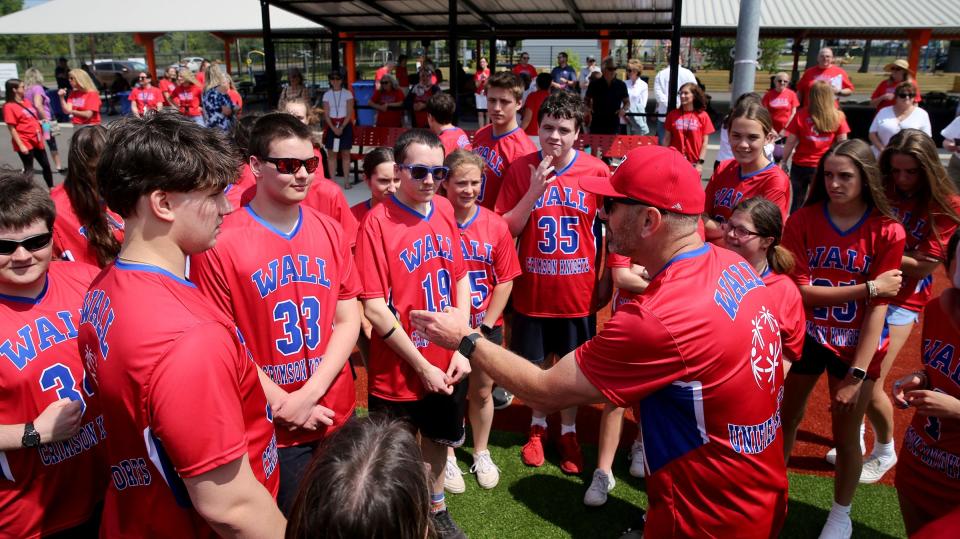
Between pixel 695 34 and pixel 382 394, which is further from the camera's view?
pixel 695 34

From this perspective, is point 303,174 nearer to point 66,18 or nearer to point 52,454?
point 52,454

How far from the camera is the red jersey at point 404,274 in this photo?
3312 millimetres

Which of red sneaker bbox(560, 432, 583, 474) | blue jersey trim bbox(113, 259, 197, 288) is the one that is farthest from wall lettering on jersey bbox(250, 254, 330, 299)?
red sneaker bbox(560, 432, 583, 474)

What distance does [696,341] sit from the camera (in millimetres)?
2021

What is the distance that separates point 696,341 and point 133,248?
166 cm

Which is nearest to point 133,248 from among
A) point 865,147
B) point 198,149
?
point 198,149

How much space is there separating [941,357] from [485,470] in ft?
8.38

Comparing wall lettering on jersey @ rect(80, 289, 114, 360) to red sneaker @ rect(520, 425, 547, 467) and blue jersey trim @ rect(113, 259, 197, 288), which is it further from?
red sneaker @ rect(520, 425, 547, 467)

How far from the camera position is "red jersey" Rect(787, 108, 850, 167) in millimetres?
8648

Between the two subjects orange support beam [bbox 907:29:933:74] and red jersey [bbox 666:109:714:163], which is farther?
orange support beam [bbox 907:29:933:74]

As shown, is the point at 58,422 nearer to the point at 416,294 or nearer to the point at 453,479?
the point at 416,294

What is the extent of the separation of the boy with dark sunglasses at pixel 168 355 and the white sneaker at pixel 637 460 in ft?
9.62

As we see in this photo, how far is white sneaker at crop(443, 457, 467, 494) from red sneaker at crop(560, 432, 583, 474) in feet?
2.26

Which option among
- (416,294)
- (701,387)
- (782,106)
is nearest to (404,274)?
(416,294)
